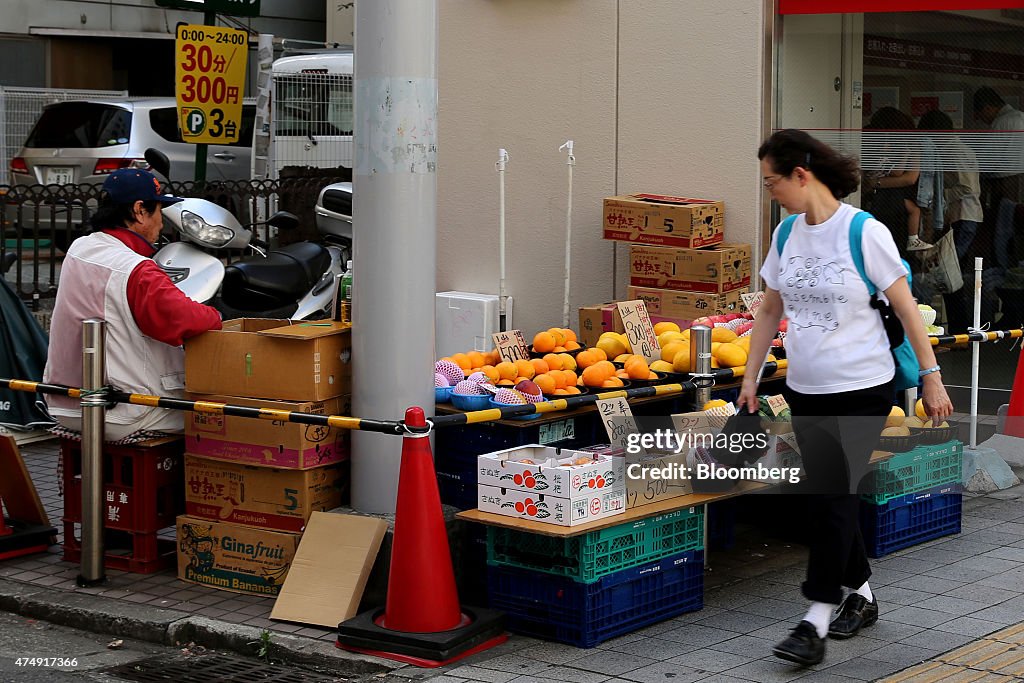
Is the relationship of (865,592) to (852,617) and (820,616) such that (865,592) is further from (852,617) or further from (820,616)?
(820,616)

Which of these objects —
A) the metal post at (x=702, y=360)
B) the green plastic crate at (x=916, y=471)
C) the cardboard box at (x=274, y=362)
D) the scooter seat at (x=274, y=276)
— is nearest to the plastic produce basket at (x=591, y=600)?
the metal post at (x=702, y=360)

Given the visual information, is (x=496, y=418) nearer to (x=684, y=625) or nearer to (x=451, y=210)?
(x=684, y=625)

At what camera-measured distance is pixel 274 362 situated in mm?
6211

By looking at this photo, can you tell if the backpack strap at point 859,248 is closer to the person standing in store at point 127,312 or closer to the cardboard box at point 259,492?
the cardboard box at point 259,492

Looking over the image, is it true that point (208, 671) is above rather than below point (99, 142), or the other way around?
below

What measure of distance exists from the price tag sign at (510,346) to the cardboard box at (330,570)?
139 centimetres

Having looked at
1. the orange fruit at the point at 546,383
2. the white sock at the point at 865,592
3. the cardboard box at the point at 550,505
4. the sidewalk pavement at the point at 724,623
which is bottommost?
the sidewalk pavement at the point at 724,623

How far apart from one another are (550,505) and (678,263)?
183 inches

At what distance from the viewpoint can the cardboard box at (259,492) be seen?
6.22 m

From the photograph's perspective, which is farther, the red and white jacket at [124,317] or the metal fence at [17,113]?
the metal fence at [17,113]

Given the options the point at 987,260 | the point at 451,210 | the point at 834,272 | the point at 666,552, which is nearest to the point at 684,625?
the point at 666,552

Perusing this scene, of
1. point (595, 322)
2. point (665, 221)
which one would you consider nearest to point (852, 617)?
point (595, 322)

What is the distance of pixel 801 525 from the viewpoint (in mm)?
7316

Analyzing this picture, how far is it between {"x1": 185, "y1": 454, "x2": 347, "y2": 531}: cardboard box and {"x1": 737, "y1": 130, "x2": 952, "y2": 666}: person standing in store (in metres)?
2.13
